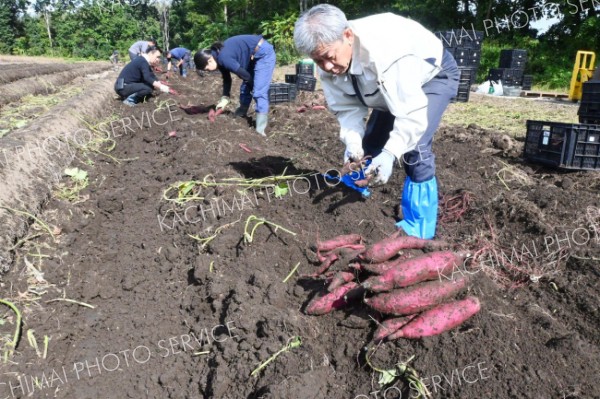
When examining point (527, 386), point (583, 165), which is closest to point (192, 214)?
point (527, 386)

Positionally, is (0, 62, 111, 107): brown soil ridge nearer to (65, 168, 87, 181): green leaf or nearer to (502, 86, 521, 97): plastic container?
(65, 168, 87, 181): green leaf

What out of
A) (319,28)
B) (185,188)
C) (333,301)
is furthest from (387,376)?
(185,188)

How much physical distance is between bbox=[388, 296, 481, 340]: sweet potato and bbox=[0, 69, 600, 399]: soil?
0.18 feet

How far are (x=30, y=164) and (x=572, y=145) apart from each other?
17.8 ft

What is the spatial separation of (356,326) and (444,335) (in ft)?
1.40

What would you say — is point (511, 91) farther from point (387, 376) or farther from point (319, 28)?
point (387, 376)

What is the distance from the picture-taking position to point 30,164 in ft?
14.6

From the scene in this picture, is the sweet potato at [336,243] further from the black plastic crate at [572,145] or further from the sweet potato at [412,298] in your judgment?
the black plastic crate at [572,145]

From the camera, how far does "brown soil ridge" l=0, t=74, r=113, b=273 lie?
3.55m

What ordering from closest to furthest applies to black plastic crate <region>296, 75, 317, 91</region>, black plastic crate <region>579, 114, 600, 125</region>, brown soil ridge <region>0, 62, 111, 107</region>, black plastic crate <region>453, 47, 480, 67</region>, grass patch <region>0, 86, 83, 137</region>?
black plastic crate <region>579, 114, 600, 125</region>, grass patch <region>0, 86, 83, 137</region>, brown soil ridge <region>0, 62, 111, 107</region>, black plastic crate <region>296, 75, 317, 91</region>, black plastic crate <region>453, 47, 480, 67</region>

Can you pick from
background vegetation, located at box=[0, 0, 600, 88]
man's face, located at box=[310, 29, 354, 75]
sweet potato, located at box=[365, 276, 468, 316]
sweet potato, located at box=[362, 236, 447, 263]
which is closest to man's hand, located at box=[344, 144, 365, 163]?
man's face, located at box=[310, 29, 354, 75]

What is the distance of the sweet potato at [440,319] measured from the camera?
217 centimetres

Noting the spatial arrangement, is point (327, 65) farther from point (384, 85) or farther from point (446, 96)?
point (446, 96)

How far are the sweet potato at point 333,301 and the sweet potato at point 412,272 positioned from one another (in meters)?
0.17
